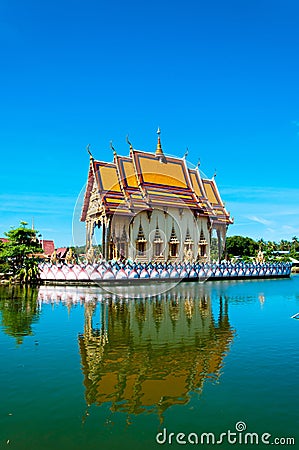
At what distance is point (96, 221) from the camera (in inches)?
1337

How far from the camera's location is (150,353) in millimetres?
9055

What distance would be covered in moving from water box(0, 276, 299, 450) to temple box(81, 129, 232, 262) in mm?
18177

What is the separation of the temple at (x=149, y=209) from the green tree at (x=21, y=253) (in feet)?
19.1

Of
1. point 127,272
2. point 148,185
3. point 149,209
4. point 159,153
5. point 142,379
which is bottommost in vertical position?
point 142,379

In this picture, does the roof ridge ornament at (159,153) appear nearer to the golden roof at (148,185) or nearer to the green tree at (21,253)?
the golden roof at (148,185)

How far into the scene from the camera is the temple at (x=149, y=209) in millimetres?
32469

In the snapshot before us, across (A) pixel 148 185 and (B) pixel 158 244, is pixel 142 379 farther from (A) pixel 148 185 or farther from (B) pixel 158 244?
(B) pixel 158 244

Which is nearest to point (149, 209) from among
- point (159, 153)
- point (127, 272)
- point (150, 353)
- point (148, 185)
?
point (148, 185)

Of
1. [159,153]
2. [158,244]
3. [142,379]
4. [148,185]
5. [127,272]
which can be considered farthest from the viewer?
[159,153]

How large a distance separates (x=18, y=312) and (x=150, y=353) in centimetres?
760

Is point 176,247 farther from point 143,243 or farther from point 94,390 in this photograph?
point 94,390

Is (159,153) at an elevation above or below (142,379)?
above

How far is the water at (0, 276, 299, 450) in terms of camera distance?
5.39 metres

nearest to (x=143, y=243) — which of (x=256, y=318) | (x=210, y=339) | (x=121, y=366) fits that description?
(x=256, y=318)
